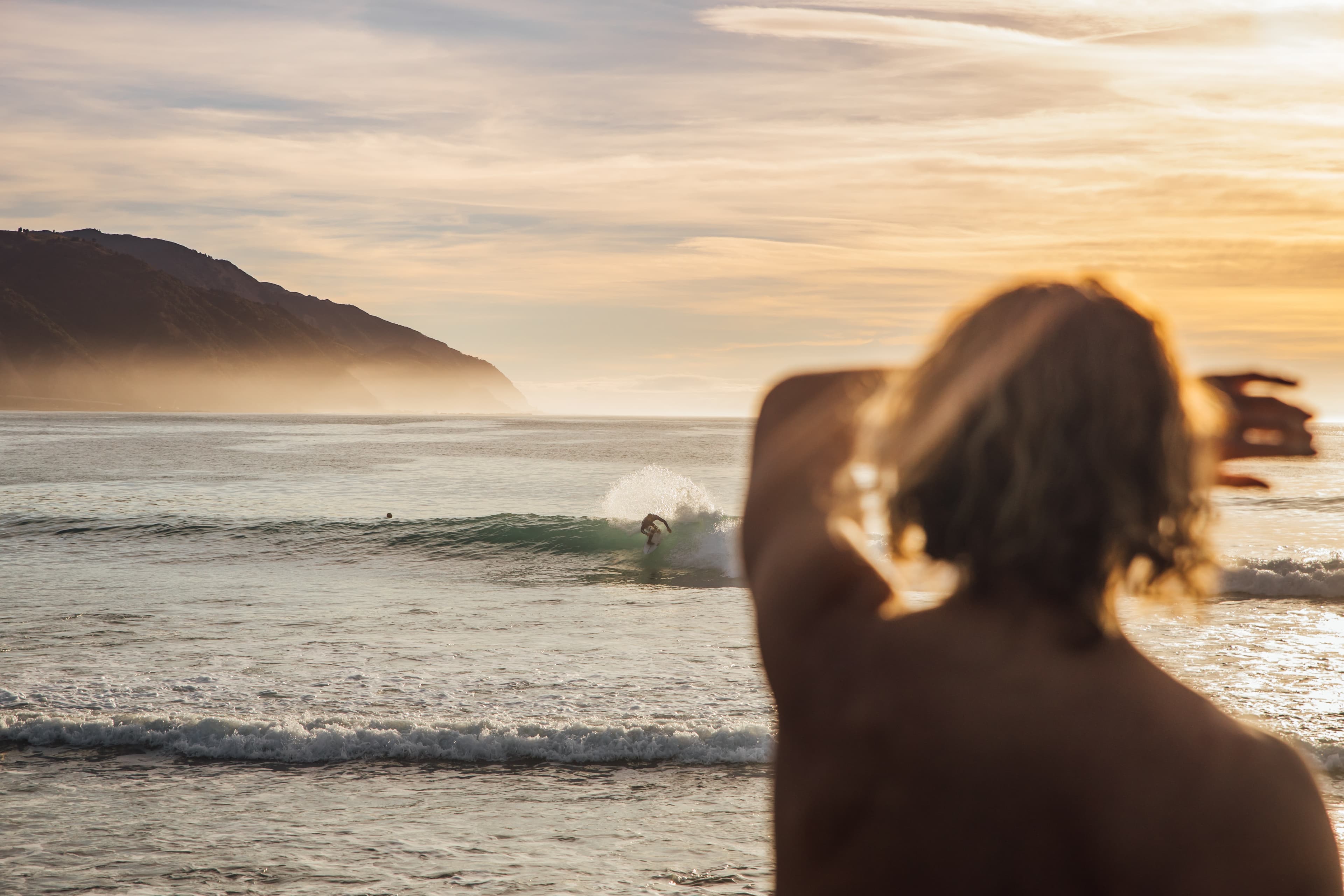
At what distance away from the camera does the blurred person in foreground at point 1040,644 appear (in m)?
0.95

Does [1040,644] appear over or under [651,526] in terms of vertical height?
over

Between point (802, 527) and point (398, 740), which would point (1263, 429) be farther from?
point (398, 740)

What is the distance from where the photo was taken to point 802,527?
1138 mm

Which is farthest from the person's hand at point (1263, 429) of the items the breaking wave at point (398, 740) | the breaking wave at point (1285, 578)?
the breaking wave at point (1285, 578)

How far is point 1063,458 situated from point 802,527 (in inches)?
11.5

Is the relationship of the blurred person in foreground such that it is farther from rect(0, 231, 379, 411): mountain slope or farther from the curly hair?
rect(0, 231, 379, 411): mountain slope

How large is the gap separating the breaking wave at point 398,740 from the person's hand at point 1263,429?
6.46 meters

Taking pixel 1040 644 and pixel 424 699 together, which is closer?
pixel 1040 644

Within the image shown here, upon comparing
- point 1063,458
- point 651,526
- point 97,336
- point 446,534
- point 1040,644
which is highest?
point 97,336

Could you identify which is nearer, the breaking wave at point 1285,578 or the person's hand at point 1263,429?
the person's hand at point 1263,429

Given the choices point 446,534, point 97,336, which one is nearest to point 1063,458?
point 446,534

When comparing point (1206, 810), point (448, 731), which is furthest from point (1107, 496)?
point (448, 731)

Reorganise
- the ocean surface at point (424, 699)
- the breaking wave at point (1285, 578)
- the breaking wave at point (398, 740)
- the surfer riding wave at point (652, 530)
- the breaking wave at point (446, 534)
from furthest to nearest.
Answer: the surfer riding wave at point (652, 530) < the breaking wave at point (446, 534) < the breaking wave at point (1285, 578) < the breaking wave at point (398, 740) < the ocean surface at point (424, 699)

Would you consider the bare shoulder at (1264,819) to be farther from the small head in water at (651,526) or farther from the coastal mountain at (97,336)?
the coastal mountain at (97,336)
